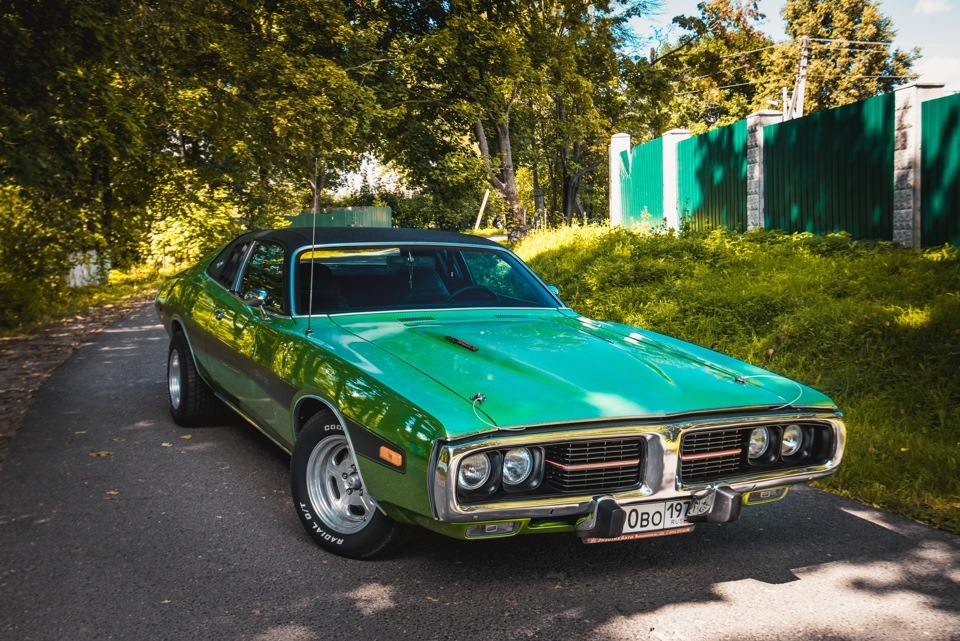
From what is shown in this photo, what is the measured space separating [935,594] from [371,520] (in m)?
2.35

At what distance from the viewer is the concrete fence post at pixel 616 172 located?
Result: 19453 mm

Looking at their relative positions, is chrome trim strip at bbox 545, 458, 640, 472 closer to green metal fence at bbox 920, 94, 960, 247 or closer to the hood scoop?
the hood scoop

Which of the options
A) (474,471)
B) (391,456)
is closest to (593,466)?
(474,471)

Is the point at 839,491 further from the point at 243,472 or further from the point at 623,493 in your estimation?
the point at 243,472

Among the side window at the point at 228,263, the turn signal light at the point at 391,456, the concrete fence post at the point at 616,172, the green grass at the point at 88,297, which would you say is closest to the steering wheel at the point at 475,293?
the side window at the point at 228,263

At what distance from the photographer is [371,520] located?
12.3ft

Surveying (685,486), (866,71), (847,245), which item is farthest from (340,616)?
(866,71)

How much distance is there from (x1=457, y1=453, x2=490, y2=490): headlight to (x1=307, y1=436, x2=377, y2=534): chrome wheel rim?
77 centimetres

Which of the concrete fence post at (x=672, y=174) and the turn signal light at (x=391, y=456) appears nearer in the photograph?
the turn signal light at (x=391, y=456)

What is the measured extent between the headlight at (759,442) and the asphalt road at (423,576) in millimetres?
528

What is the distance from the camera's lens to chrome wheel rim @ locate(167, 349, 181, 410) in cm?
653

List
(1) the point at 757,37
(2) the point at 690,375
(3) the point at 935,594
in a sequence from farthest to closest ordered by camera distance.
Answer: (1) the point at 757,37
(2) the point at 690,375
(3) the point at 935,594

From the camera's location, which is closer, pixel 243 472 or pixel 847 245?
pixel 243 472

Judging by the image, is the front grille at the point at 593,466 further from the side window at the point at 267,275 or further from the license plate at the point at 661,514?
the side window at the point at 267,275
